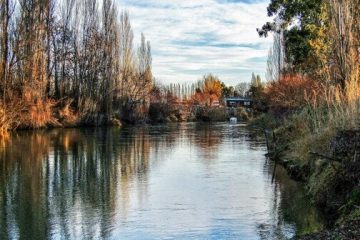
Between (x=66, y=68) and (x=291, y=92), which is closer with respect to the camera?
(x=291, y=92)

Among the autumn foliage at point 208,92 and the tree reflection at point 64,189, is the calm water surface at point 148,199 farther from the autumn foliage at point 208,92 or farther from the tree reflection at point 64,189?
the autumn foliage at point 208,92

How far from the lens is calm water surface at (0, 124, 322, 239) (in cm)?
748

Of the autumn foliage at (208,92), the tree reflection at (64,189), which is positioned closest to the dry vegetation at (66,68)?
the tree reflection at (64,189)

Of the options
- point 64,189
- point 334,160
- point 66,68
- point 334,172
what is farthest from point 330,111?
point 66,68

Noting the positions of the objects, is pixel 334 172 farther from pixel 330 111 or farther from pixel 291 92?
pixel 291 92

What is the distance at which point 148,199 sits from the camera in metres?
9.77

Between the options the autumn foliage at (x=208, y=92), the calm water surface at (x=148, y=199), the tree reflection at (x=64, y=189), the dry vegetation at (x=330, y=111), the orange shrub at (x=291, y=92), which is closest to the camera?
the calm water surface at (x=148, y=199)

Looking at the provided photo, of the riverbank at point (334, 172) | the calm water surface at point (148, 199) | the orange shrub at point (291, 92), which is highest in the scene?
the orange shrub at point (291, 92)

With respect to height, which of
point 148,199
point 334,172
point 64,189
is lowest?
point 148,199

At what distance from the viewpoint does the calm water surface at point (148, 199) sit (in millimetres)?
7477

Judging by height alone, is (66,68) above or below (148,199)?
above

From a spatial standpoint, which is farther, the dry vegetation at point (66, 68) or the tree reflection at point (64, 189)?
the dry vegetation at point (66, 68)

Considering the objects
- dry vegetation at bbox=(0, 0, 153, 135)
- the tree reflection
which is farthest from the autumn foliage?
the tree reflection

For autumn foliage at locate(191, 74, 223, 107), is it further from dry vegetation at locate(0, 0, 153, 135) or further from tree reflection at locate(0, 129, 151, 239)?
tree reflection at locate(0, 129, 151, 239)
